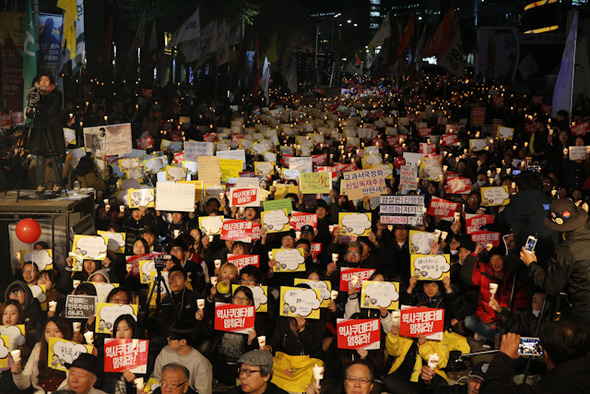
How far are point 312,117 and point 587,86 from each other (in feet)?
40.6

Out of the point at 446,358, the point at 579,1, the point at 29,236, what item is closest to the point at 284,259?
the point at 446,358

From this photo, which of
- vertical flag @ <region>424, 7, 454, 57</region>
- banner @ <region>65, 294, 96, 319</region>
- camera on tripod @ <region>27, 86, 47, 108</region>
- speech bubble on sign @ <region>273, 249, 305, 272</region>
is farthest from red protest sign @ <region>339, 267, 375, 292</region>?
vertical flag @ <region>424, 7, 454, 57</region>

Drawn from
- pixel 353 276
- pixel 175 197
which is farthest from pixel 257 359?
pixel 175 197

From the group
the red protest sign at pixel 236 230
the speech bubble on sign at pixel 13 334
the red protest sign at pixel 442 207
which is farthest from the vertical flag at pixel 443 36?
the speech bubble on sign at pixel 13 334

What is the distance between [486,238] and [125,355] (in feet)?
16.7

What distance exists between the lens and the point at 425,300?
25.9 ft

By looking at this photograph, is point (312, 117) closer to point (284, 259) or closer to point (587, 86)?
point (587, 86)

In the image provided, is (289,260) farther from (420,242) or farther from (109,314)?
(109,314)

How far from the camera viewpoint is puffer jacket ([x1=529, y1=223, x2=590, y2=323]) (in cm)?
555

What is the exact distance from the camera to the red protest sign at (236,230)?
9984 millimetres

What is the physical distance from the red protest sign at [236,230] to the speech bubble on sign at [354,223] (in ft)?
4.15

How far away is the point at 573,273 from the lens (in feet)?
18.6

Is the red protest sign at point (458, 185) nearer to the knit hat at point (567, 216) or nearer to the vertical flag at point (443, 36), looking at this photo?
the knit hat at point (567, 216)

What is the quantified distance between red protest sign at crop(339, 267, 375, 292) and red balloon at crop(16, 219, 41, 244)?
4058 mm
